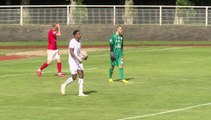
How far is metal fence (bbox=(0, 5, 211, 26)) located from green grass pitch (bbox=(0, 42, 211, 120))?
18278 mm

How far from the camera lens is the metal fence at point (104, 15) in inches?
1991

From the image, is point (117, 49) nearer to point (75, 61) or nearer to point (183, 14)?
point (75, 61)

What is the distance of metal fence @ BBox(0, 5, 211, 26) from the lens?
50.6 meters

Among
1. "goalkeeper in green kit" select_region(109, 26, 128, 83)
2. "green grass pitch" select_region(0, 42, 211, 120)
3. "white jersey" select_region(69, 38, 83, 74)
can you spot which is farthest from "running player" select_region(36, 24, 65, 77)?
"white jersey" select_region(69, 38, 83, 74)

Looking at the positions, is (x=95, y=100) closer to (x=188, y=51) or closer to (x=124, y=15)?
(x=188, y=51)

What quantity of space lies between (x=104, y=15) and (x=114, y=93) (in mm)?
31578

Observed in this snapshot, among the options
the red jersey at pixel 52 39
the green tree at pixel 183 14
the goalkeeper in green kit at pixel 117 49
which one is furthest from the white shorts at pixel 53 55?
the green tree at pixel 183 14

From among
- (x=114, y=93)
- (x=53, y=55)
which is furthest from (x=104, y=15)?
(x=114, y=93)

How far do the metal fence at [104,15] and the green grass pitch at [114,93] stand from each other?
18.3 metres

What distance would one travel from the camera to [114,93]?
20.1 meters

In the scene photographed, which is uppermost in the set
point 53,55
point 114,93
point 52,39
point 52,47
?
point 52,39

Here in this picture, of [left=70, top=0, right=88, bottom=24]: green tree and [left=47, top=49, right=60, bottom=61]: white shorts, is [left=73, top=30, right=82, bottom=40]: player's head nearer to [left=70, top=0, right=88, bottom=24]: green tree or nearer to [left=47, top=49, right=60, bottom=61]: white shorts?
[left=47, top=49, right=60, bottom=61]: white shorts

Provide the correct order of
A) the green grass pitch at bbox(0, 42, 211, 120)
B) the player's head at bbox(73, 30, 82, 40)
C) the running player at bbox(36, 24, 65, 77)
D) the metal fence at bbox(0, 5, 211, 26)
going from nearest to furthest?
the green grass pitch at bbox(0, 42, 211, 120)
the player's head at bbox(73, 30, 82, 40)
the running player at bbox(36, 24, 65, 77)
the metal fence at bbox(0, 5, 211, 26)

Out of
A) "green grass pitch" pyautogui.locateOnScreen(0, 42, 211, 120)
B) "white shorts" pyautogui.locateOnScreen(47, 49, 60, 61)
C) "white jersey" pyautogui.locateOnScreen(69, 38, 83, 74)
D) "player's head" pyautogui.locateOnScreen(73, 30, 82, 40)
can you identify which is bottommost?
"green grass pitch" pyautogui.locateOnScreen(0, 42, 211, 120)
